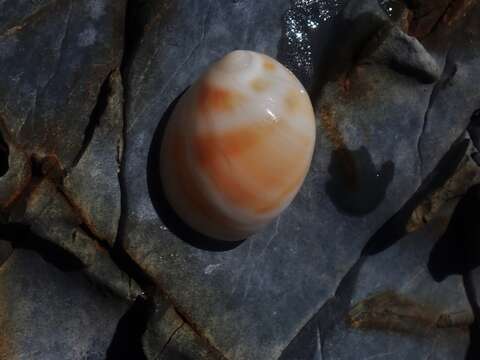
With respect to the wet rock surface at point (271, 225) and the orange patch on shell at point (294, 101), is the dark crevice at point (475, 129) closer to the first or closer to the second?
the wet rock surface at point (271, 225)

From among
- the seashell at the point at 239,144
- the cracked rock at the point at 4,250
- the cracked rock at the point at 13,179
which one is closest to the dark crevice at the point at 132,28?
the seashell at the point at 239,144

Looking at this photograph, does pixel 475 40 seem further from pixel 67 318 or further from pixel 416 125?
pixel 67 318

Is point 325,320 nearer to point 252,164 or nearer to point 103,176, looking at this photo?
point 252,164

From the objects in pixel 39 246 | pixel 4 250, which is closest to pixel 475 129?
pixel 39 246

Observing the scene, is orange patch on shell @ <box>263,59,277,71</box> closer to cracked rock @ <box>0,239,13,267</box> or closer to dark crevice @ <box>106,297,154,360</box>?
dark crevice @ <box>106,297,154,360</box>

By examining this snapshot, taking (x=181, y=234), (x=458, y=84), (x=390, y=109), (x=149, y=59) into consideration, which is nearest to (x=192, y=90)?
(x=149, y=59)

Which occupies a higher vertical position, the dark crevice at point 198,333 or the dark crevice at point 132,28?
the dark crevice at point 132,28

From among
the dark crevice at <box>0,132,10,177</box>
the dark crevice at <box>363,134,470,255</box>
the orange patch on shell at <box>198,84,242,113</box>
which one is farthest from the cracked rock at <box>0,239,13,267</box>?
the dark crevice at <box>363,134,470,255</box>
